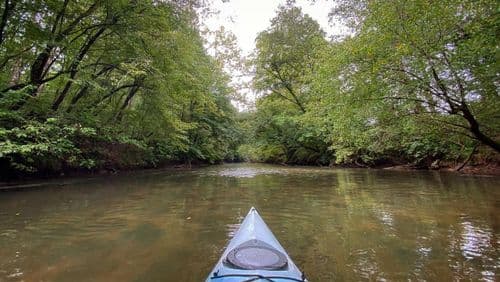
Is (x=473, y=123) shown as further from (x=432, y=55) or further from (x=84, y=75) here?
(x=84, y=75)

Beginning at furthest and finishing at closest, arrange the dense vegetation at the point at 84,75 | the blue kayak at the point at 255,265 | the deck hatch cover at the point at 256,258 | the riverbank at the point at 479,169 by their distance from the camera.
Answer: the riverbank at the point at 479,169 < the dense vegetation at the point at 84,75 < the deck hatch cover at the point at 256,258 < the blue kayak at the point at 255,265

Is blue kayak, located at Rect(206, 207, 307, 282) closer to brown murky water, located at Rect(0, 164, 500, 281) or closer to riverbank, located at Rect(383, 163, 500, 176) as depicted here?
brown murky water, located at Rect(0, 164, 500, 281)

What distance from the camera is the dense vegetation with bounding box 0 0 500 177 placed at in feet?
22.3

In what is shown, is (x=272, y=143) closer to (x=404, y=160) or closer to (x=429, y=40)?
(x=404, y=160)

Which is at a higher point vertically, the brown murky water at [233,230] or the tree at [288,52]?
the tree at [288,52]

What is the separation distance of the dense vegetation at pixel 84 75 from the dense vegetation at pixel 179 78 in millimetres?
48

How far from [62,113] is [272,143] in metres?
18.4


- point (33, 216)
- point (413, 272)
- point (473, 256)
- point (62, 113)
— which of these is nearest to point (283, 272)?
point (413, 272)

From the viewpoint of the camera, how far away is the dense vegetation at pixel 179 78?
6.80m

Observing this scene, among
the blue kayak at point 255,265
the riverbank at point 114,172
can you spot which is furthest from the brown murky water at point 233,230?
the riverbank at point 114,172

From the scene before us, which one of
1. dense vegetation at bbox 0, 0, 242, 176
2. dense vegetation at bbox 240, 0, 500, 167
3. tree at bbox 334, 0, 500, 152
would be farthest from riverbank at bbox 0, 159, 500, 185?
tree at bbox 334, 0, 500, 152

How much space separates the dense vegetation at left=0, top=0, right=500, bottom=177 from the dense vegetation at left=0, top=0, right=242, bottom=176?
0.05 metres

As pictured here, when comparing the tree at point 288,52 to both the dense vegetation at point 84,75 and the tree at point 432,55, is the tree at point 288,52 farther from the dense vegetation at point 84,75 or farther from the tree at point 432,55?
the tree at point 432,55

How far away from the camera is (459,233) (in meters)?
4.57
